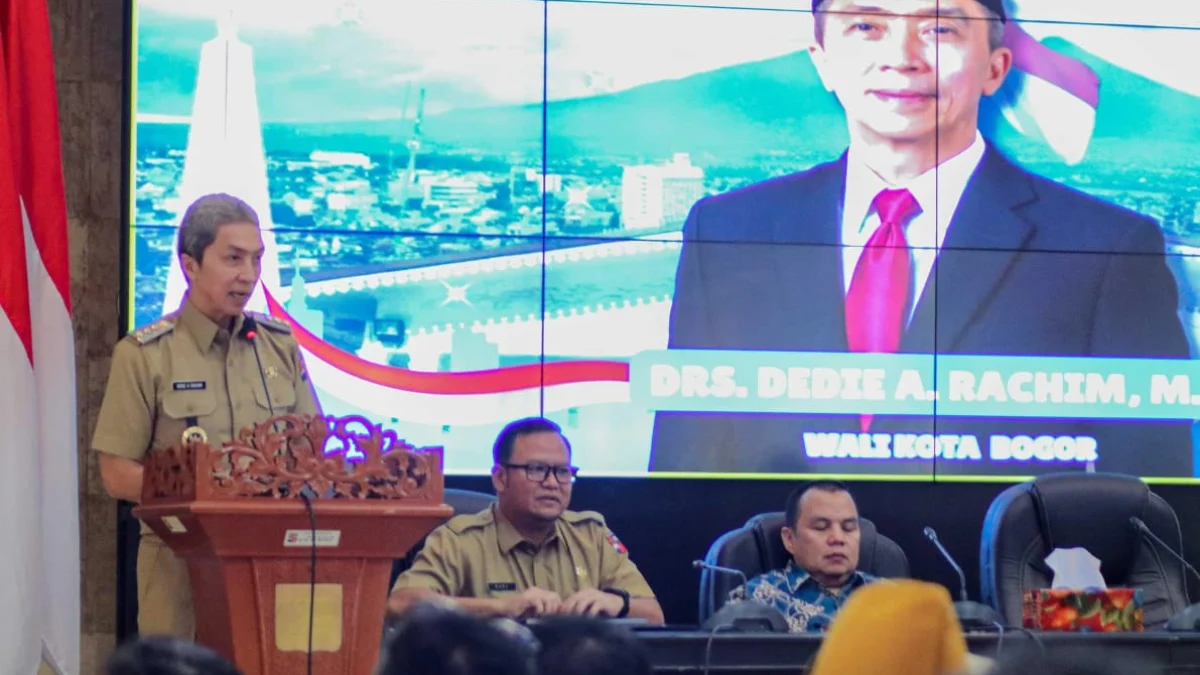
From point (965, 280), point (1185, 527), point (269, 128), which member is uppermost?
point (269, 128)

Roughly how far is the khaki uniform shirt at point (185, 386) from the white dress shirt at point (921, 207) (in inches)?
110

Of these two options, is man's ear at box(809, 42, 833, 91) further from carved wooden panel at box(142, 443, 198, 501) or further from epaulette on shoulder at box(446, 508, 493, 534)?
carved wooden panel at box(142, 443, 198, 501)

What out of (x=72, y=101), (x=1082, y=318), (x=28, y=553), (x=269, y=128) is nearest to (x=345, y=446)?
(x=28, y=553)

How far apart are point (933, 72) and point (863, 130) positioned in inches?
11.6

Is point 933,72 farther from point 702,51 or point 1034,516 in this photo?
point 1034,516

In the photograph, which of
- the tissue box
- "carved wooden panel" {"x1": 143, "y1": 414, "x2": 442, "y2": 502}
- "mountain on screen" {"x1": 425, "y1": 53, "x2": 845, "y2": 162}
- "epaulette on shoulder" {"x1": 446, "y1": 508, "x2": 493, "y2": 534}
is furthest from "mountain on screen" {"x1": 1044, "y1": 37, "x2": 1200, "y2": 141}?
"carved wooden panel" {"x1": 143, "y1": 414, "x2": 442, "y2": 502}

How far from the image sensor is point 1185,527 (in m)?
5.27

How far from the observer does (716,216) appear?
5113 millimetres

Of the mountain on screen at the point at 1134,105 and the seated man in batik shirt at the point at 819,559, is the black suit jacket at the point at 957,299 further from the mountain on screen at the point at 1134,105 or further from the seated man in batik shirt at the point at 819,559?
the seated man in batik shirt at the point at 819,559

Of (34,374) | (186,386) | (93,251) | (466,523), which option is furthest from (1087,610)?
(93,251)

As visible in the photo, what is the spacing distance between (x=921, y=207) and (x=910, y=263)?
7.0 inches

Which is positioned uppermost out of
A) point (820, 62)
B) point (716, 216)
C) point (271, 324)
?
point (820, 62)

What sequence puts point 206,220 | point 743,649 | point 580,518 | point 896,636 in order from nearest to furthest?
point 896,636
point 206,220
point 743,649
point 580,518

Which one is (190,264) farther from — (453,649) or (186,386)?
(453,649)
